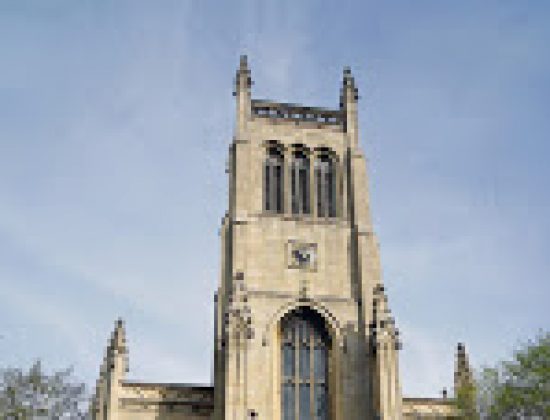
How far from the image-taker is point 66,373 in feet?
89.9

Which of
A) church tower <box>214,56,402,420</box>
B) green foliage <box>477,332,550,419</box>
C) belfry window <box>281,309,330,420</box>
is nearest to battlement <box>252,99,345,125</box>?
church tower <box>214,56,402,420</box>

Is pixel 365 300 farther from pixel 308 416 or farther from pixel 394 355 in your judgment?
pixel 308 416

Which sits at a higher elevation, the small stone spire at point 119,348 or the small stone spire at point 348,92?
the small stone spire at point 348,92

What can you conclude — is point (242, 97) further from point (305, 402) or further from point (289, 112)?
point (305, 402)

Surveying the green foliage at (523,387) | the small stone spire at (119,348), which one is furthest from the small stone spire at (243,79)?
the green foliage at (523,387)

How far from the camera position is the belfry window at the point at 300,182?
123 ft

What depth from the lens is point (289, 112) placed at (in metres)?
40.3

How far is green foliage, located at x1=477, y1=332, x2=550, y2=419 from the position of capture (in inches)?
996

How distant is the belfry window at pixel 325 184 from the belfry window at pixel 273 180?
1783mm

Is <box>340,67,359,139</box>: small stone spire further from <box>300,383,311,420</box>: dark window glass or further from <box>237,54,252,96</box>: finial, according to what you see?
<box>300,383,311,420</box>: dark window glass

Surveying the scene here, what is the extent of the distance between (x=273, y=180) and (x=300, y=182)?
1344 mm

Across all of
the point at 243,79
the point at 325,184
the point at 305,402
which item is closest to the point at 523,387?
the point at 305,402

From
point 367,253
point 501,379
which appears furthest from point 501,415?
point 367,253

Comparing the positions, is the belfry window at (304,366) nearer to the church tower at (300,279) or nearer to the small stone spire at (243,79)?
the church tower at (300,279)
